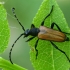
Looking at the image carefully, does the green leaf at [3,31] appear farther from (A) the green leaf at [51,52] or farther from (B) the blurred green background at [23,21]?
(B) the blurred green background at [23,21]

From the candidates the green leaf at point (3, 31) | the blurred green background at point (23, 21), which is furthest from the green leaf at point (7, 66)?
the blurred green background at point (23, 21)

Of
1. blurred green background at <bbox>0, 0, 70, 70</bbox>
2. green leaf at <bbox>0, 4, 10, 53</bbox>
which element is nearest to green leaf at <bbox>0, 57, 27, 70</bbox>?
green leaf at <bbox>0, 4, 10, 53</bbox>

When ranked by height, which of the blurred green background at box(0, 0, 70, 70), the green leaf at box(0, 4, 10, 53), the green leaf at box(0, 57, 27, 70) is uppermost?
the green leaf at box(0, 4, 10, 53)

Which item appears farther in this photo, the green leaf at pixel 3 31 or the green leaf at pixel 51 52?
the green leaf at pixel 51 52

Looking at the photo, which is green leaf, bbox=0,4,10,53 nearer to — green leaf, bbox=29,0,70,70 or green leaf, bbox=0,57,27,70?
green leaf, bbox=0,57,27,70

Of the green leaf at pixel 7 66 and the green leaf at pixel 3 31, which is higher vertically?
the green leaf at pixel 3 31

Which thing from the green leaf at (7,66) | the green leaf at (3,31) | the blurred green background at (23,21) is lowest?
the blurred green background at (23,21)

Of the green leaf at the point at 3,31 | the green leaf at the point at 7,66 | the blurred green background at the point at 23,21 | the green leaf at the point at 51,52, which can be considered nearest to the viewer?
the green leaf at the point at 7,66

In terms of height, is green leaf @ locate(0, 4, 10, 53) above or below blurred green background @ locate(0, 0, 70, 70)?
above

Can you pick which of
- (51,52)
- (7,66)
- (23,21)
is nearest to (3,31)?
(7,66)
